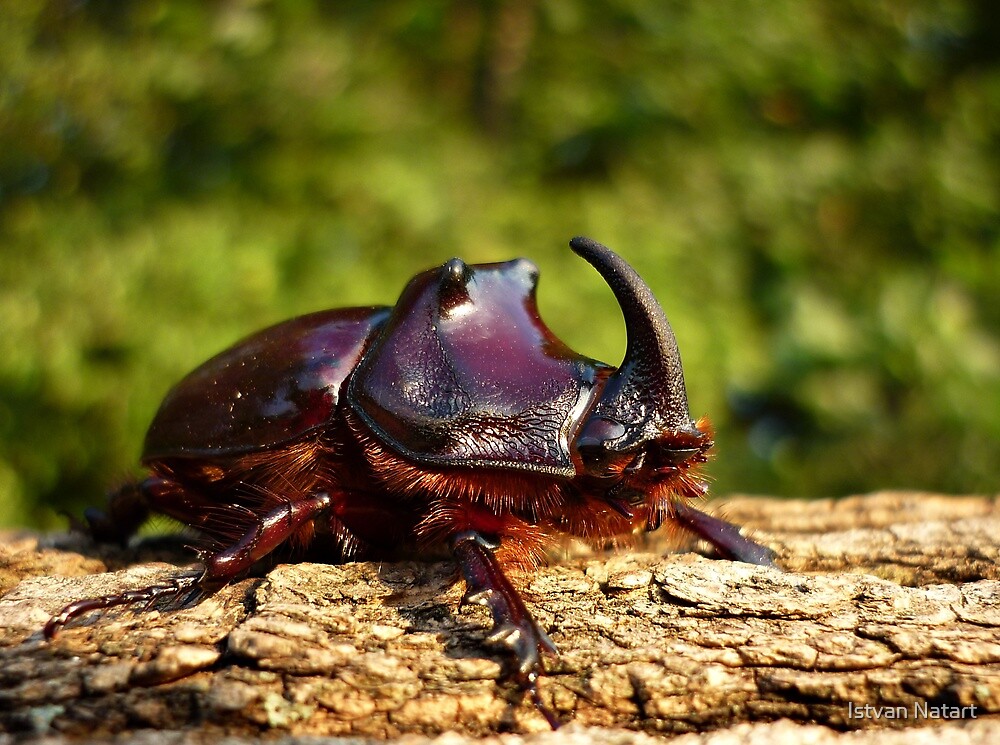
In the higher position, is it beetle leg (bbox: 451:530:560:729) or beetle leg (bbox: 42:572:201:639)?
beetle leg (bbox: 451:530:560:729)

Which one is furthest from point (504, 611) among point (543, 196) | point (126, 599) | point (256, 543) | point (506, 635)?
point (543, 196)

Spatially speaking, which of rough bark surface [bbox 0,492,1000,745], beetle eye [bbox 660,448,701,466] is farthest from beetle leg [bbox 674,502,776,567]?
beetle eye [bbox 660,448,701,466]

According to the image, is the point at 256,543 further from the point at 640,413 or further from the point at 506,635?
the point at 640,413

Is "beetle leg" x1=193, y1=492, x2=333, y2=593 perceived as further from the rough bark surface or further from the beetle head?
the beetle head

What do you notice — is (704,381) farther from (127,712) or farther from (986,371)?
(127,712)

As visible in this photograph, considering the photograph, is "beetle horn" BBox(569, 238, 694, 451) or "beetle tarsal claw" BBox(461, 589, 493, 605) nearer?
"beetle tarsal claw" BBox(461, 589, 493, 605)

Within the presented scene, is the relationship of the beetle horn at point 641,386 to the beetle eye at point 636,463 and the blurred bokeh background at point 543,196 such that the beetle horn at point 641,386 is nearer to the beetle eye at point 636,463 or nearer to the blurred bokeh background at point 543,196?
the beetle eye at point 636,463
